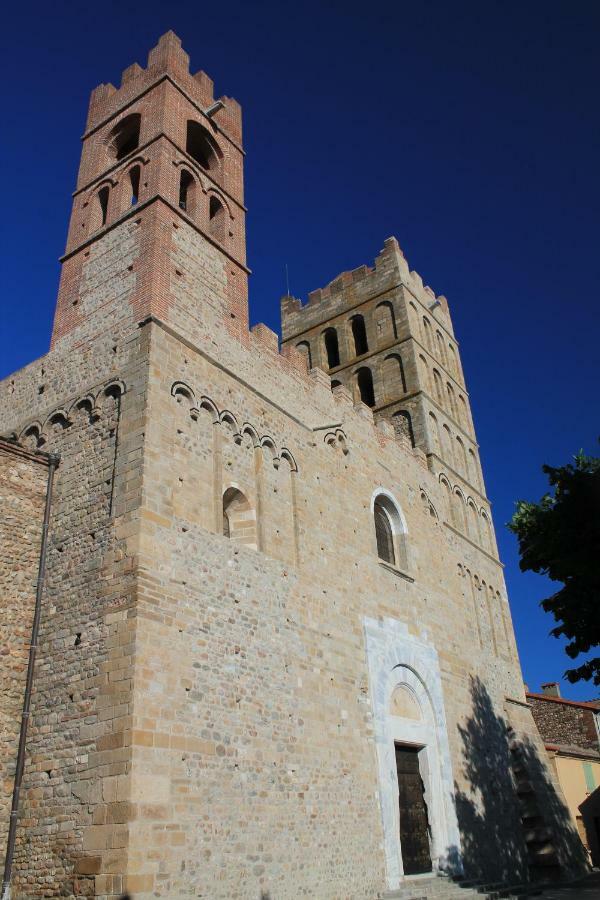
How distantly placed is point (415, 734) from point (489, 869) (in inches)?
153

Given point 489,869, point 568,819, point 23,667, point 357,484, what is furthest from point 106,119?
point 568,819

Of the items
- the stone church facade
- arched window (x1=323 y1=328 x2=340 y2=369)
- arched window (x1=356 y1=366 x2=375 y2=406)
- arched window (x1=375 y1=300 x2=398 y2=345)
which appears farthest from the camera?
arched window (x1=323 y1=328 x2=340 y2=369)

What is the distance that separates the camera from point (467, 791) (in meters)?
16.6

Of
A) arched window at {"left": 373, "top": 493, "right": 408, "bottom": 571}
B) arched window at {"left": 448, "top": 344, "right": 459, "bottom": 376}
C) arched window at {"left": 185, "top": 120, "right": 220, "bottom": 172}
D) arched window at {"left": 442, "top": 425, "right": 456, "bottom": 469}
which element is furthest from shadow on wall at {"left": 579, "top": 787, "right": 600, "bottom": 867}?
arched window at {"left": 185, "top": 120, "right": 220, "bottom": 172}

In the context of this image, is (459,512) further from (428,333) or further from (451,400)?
(428,333)

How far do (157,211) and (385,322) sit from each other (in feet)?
41.4

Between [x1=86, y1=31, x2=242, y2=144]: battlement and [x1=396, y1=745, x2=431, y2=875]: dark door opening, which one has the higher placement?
[x1=86, y1=31, x2=242, y2=144]: battlement

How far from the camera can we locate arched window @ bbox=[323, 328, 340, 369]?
26.6 m

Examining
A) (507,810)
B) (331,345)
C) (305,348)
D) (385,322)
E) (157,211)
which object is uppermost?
(305,348)

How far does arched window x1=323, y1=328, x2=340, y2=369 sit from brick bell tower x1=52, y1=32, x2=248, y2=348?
9298 millimetres

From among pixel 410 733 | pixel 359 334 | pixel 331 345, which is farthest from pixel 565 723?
pixel 410 733

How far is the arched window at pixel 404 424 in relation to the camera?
2264cm

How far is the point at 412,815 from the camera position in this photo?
14.6 metres

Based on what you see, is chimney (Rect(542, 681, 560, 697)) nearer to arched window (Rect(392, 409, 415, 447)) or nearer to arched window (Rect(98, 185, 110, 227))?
arched window (Rect(392, 409, 415, 447))
